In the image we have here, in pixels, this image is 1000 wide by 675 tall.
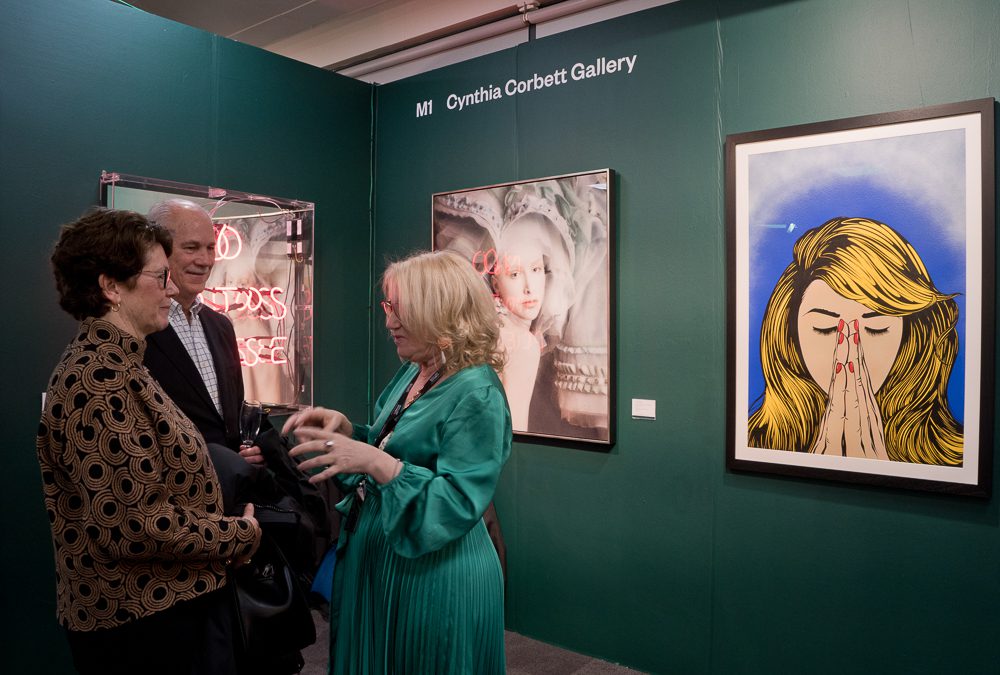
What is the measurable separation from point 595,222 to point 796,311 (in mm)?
1004

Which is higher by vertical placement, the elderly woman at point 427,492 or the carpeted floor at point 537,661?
the elderly woman at point 427,492

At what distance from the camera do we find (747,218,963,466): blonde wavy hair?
101 inches

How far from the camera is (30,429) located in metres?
2.90

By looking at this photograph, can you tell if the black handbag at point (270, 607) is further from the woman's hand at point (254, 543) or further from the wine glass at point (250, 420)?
the wine glass at point (250, 420)

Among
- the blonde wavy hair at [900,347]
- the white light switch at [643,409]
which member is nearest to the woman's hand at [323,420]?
the white light switch at [643,409]

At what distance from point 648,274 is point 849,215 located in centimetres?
87

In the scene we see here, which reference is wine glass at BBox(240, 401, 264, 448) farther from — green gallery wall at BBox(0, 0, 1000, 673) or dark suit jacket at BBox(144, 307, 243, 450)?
green gallery wall at BBox(0, 0, 1000, 673)

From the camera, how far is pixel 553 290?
3.54 metres

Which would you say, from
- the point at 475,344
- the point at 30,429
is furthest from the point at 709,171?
the point at 30,429

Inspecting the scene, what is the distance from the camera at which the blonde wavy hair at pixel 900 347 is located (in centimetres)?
256

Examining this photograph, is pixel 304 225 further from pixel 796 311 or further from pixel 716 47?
pixel 796 311

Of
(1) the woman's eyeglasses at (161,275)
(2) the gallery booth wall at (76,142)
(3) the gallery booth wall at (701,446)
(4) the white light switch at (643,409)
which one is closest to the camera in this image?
(1) the woman's eyeglasses at (161,275)

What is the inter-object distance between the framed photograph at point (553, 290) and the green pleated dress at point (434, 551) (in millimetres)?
1584

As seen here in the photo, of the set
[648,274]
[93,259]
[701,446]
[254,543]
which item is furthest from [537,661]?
[93,259]
